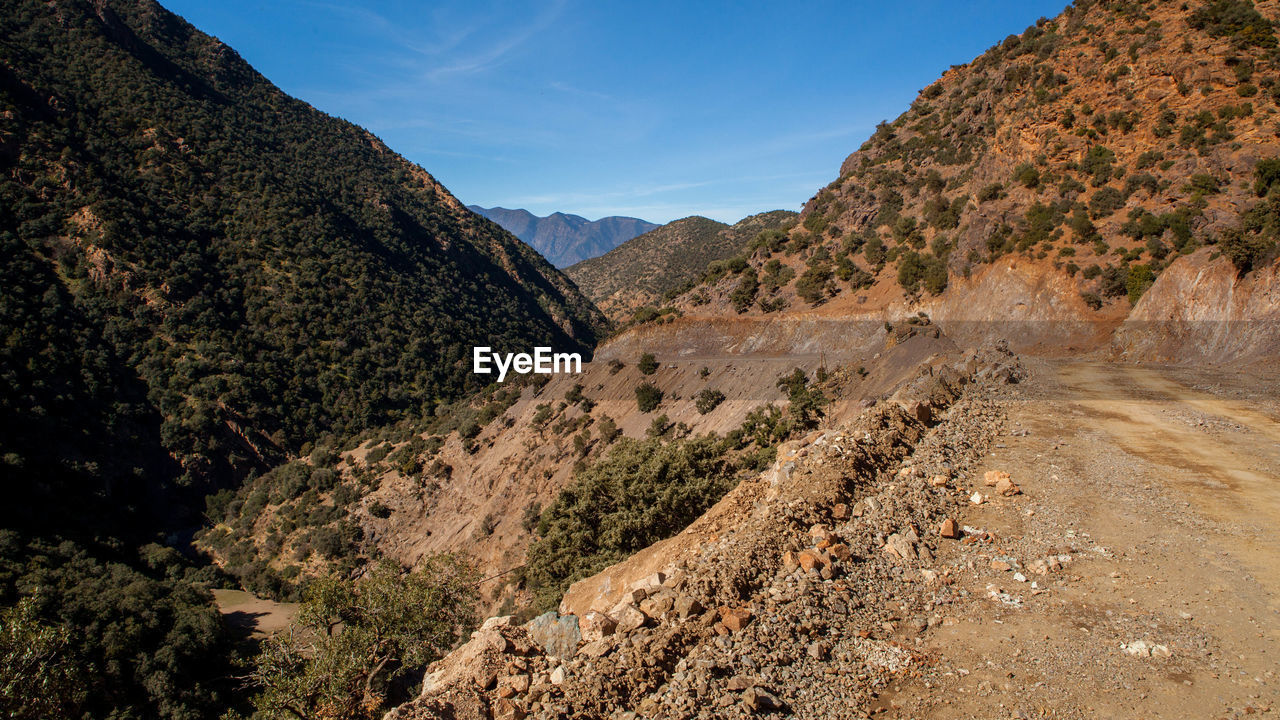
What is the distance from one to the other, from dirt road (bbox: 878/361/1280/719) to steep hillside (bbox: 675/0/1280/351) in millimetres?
13254

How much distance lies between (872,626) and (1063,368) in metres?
18.2

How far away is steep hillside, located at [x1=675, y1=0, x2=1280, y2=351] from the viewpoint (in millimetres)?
23172

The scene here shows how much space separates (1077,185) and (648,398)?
24446mm

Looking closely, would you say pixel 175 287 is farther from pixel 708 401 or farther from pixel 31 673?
pixel 708 401

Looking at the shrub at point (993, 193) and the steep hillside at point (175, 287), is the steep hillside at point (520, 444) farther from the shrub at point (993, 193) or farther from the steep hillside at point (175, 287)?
the shrub at point (993, 193)

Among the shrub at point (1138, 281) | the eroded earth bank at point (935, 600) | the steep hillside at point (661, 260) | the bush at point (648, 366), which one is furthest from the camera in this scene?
the steep hillside at point (661, 260)

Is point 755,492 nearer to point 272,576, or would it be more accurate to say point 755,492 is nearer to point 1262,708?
point 1262,708

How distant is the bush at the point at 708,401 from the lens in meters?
29.7

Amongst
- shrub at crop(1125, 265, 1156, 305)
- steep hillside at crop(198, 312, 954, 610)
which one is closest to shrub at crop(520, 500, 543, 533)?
steep hillside at crop(198, 312, 954, 610)

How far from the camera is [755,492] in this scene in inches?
416

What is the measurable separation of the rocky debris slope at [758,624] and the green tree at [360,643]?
8.11m

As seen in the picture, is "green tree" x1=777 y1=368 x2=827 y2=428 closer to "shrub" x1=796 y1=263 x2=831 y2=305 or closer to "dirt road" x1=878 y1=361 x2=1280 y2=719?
"dirt road" x1=878 y1=361 x2=1280 y2=719

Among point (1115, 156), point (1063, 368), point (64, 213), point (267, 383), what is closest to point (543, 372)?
point (267, 383)

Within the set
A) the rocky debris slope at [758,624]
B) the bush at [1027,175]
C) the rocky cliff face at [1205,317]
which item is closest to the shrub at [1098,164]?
the bush at [1027,175]
